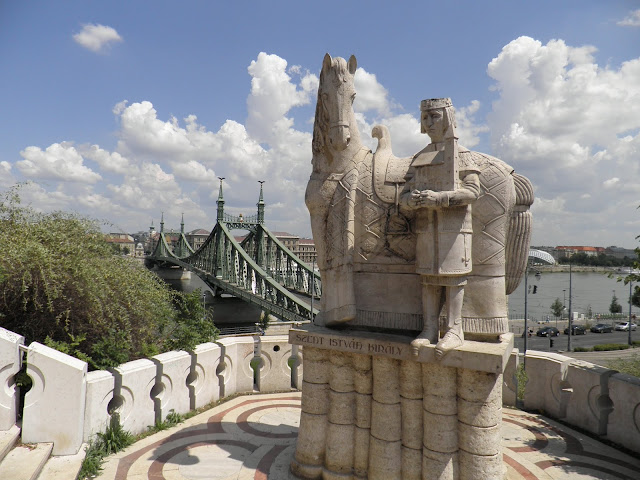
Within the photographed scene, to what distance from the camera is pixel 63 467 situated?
444 centimetres

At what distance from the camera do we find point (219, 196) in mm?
37500

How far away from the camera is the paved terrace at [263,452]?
4.71 metres

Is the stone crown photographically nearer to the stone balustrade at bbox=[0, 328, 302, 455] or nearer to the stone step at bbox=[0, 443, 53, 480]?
the stone balustrade at bbox=[0, 328, 302, 455]

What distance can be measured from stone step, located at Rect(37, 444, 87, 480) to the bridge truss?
19879 millimetres

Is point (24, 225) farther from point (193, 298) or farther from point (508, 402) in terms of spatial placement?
point (508, 402)

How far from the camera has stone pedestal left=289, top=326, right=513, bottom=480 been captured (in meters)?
3.94

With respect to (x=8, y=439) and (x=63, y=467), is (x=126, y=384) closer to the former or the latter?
(x=63, y=467)

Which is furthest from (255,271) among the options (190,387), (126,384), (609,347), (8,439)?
(8,439)

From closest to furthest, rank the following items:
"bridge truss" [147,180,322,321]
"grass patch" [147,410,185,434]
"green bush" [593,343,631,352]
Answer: "grass patch" [147,410,185,434] → "green bush" [593,343,631,352] → "bridge truss" [147,180,322,321]

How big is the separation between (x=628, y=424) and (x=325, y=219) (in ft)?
15.6

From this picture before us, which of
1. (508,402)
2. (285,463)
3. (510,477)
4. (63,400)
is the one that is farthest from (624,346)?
(63,400)

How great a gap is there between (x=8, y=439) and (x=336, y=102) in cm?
517

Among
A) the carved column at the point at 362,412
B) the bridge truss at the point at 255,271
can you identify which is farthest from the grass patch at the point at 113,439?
the bridge truss at the point at 255,271

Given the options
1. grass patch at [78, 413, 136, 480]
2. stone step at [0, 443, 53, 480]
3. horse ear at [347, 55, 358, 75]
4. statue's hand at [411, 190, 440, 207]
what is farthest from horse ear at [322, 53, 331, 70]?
stone step at [0, 443, 53, 480]
